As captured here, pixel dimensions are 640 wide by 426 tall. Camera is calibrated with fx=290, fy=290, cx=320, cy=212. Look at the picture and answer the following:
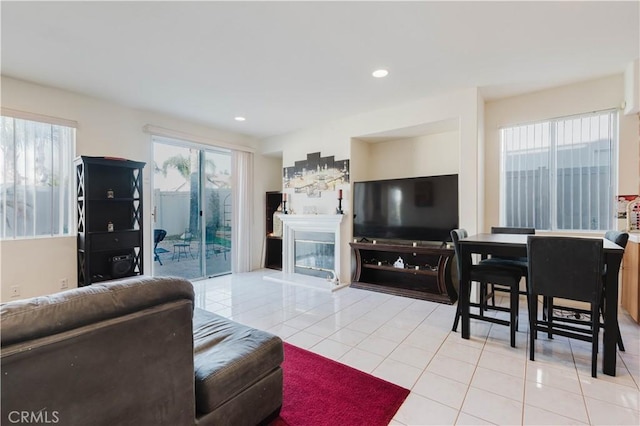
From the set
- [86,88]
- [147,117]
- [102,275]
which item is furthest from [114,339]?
[147,117]

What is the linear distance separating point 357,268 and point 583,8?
366 centimetres

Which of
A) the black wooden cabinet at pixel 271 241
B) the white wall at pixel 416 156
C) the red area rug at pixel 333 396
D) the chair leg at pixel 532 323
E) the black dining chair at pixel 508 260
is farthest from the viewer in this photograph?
the black wooden cabinet at pixel 271 241

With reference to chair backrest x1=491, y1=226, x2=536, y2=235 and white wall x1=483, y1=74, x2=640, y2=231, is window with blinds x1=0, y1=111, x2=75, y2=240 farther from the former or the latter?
white wall x1=483, y1=74, x2=640, y2=231

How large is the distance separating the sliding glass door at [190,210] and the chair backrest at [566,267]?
4749 millimetres

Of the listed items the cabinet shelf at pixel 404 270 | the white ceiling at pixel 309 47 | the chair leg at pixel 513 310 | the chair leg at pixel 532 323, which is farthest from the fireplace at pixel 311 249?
the chair leg at pixel 532 323

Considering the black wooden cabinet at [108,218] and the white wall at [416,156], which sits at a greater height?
the white wall at [416,156]

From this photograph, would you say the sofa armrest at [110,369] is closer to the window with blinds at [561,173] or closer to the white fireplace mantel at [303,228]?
the white fireplace mantel at [303,228]

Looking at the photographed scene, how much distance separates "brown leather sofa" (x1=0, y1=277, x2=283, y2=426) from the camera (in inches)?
33.7

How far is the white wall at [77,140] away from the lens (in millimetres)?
3180

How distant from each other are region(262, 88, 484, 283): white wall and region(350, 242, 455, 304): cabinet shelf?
28 centimetres

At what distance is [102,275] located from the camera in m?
3.73

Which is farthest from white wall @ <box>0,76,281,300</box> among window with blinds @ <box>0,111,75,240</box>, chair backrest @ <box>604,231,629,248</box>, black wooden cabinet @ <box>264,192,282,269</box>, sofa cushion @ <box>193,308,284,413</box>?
chair backrest @ <box>604,231,629,248</box>

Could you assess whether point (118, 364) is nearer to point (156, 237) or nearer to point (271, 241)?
point (156, 237)

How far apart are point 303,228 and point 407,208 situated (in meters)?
1.93
